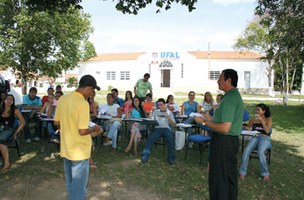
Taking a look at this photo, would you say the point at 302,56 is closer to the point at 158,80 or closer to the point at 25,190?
the point at 25,190

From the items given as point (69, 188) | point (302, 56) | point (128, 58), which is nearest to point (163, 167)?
point (69, 188)

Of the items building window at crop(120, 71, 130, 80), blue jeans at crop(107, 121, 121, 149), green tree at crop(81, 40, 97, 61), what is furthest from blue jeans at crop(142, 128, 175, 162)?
building window at crop(120, 71, 130, 80)

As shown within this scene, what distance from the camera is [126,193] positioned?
4934 millimetres

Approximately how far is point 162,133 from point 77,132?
12.1 feet

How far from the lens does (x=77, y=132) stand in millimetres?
3275

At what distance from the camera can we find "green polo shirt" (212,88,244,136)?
3.55m

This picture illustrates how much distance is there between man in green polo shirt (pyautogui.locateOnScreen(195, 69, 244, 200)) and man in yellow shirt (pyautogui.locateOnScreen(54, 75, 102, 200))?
4.50 feet

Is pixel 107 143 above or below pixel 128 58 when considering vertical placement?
below

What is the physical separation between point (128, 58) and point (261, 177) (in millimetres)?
34286

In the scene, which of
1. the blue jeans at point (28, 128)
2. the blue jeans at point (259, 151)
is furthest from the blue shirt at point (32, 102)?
the blue jeans at point (259, 151)

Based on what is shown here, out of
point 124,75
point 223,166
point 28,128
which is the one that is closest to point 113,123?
point 28,128

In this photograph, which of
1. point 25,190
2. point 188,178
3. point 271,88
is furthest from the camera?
point 271,88

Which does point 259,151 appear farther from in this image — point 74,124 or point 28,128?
point 28,128

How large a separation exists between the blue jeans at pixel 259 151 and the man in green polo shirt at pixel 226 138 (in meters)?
2.06
